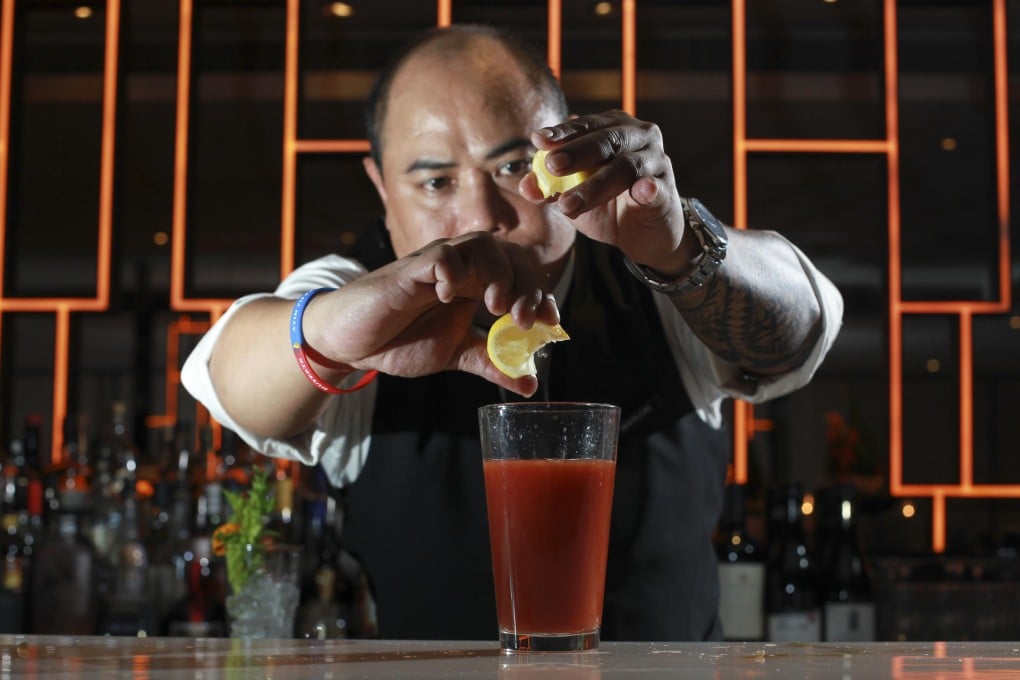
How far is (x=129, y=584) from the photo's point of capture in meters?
2.29

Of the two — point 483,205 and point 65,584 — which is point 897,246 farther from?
point 65,584

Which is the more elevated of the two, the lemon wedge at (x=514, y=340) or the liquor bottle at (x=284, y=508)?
the lemon wedge at (x=514, y=340)

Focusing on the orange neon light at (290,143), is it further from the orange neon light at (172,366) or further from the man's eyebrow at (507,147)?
the man's eyebrow at (507,147)

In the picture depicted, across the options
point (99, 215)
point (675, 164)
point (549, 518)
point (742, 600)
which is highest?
point (675, 164)

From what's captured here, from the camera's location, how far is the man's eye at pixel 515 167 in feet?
5.02

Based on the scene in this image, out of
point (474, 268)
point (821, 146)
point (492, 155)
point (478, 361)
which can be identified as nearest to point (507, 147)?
point (492, 155)

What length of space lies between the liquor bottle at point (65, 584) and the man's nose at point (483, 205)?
120cm

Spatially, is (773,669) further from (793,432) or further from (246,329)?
(793,432)

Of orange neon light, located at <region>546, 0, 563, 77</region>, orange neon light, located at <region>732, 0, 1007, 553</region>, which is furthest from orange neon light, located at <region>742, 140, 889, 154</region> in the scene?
orange neon light, located at <region>546, 0, 563, 77</region>

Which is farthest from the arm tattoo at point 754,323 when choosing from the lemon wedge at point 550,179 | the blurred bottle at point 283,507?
the blurred bottle at point 283,507

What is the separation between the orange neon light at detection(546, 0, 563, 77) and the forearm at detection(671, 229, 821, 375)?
128 cm

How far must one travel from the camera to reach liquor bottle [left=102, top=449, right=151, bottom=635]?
87.5 inches

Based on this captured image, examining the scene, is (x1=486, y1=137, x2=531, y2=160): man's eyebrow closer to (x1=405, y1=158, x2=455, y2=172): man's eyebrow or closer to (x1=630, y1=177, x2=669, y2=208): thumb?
(x1=405, y1=158, x2=455, y2=172): man's eyebrow

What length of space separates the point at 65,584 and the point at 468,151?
1274 millimetres
